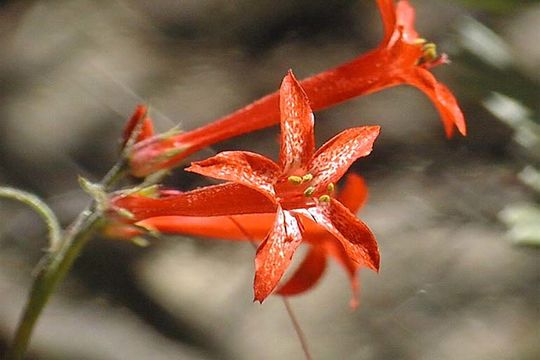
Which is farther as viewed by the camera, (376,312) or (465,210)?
(376,312)

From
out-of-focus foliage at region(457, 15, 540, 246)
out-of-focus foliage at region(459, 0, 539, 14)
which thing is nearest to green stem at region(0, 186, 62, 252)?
out-of-focus foliage at region(457, 15, 540, 246)

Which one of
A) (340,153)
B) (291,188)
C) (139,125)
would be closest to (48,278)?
(139,125)

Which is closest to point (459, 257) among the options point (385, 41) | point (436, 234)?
point (436, 234)

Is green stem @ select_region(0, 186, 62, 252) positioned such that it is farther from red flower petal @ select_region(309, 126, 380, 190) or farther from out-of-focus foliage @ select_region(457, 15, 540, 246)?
out-of-focus foliage @ select_region(457, 15, 540, 246)

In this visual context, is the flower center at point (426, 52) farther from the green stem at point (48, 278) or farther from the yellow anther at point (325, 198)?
the green stem at point (48, 278)

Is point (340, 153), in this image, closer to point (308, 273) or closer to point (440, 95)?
point (440, 95)

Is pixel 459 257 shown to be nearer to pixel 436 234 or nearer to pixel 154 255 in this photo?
pixel 436 234
